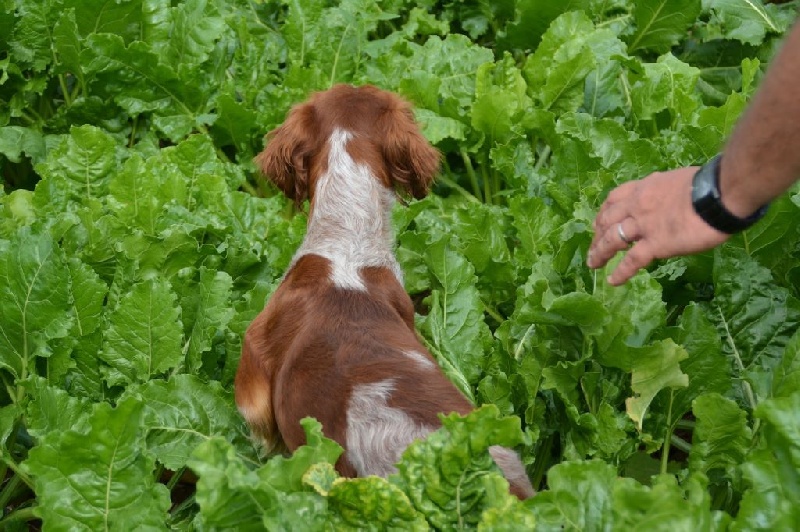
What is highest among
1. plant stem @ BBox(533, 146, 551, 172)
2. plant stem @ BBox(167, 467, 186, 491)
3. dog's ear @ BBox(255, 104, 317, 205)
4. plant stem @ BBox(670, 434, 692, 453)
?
dog's ear @ BBox(255, 104, 317, 205)

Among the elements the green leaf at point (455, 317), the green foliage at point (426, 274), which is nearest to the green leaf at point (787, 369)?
the green foliage at point (426, 274)

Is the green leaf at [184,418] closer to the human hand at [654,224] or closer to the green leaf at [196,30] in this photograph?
the human hand at [654,224]

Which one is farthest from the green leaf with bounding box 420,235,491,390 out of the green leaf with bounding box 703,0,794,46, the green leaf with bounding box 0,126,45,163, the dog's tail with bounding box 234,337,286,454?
the green leaf with bounding box 0,126,45,163

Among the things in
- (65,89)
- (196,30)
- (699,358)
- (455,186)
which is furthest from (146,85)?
(699,358)

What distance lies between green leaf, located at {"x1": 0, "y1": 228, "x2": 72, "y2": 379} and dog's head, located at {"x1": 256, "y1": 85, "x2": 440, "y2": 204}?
807 mm

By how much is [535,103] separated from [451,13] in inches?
42.3

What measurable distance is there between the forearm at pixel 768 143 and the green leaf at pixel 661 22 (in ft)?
10.3

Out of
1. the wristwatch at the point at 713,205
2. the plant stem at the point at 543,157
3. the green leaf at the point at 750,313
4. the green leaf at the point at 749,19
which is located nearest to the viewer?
the wristwatch at the point at 713,205

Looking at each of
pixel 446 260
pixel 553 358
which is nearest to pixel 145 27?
pixel 446 260

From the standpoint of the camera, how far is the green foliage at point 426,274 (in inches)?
98.4

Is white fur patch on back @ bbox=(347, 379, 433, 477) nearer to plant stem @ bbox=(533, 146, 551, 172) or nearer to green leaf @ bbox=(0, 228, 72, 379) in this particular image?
green leaf @ bbox=(0, 228, 72, 379)

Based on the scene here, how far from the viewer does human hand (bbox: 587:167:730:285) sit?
2.19 meters

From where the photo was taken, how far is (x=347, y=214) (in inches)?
136

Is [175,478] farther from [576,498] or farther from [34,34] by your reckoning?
[34,34]
